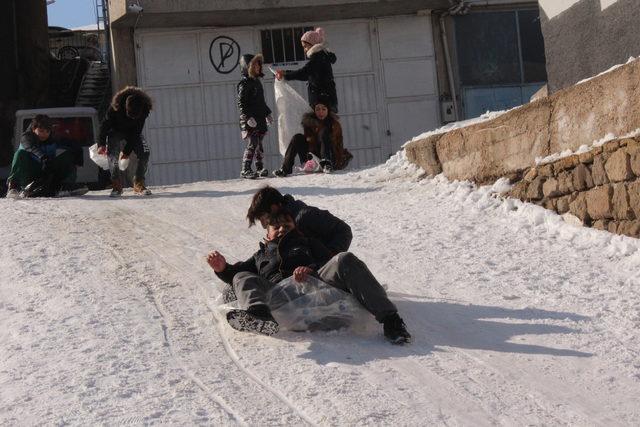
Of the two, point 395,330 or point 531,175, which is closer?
point 395,330

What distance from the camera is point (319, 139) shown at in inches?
534

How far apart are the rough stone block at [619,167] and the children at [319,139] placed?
18.8 ft

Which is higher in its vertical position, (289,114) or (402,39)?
(402,39)

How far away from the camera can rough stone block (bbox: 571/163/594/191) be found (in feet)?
27.7

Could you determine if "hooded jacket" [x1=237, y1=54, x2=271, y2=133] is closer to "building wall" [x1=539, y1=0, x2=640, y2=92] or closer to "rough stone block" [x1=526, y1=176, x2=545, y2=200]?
"building wall" [x1=539, y1=0, x2=640, y2=92]

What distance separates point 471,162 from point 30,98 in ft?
48.4

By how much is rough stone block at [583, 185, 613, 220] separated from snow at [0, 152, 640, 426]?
165mm

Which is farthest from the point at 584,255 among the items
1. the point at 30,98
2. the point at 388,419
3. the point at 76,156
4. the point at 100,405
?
the point at 30,98

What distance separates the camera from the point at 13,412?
502 centimetres

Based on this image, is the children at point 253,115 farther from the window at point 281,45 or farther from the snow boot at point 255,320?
the snow boot at point 255,320

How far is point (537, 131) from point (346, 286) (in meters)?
3.73

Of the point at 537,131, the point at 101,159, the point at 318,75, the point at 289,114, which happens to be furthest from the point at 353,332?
the point at 289,114

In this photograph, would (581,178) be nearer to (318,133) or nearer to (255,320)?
(255,320)

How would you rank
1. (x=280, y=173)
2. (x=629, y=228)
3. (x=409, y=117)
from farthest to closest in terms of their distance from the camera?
1. (x=409, y=117)
2. (x=280, y=173)
3. (x=629, y=228)
